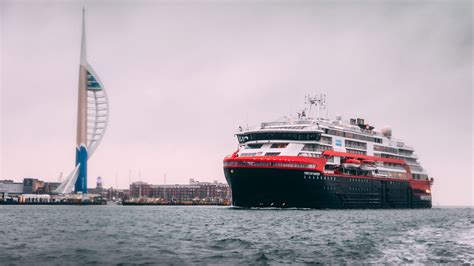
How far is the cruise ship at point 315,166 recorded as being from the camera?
84.8m

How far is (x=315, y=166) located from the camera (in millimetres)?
87875

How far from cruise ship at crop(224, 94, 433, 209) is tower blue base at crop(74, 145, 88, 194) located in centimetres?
8181

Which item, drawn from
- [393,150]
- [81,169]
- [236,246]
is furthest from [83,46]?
[236,246]

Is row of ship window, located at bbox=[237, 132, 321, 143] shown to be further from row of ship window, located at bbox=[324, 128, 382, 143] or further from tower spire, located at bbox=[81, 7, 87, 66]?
tower spire, located at bbox=[81, 7, 87, 66]

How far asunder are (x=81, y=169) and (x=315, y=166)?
328 feet

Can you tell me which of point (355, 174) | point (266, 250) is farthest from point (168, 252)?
point (355, 174)

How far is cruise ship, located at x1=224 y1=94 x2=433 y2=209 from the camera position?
84750 mm

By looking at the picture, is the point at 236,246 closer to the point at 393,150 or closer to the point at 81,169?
the point at 393,150

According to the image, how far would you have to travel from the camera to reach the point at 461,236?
46531 millimetres

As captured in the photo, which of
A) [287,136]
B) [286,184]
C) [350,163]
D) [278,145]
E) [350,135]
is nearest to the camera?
[286,184]

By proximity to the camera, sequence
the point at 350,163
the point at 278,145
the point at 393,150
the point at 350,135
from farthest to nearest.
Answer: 1. the point at 393,150
2. the point at 350,135
3. the point at 350,163
4. the point at 278,145

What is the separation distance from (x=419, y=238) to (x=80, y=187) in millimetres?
142025

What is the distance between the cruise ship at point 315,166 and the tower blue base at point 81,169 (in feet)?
268

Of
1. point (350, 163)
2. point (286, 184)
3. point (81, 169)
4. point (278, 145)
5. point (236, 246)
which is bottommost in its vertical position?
point (236, 246)
